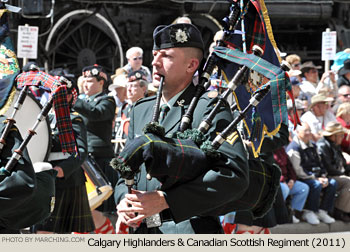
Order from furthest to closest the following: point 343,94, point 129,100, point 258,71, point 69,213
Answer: point 343,94 < point 129,100 < point 69,213 < point 258,71

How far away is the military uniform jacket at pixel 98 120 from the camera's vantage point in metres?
7.03

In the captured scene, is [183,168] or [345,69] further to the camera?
[345,69]

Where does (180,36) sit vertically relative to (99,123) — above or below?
above

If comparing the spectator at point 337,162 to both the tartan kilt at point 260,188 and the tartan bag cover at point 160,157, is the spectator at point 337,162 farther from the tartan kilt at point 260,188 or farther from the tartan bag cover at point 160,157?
the tartan bag cover at point 160,157

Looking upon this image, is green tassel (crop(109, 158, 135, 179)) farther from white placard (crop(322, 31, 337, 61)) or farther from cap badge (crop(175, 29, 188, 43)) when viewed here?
white placard (crop(322, 31, 337, 61))

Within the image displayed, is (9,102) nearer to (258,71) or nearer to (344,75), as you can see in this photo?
(258,71)

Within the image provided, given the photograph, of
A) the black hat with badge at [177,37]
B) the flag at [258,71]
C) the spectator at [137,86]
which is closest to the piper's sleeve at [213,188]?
the flag at [258,71]

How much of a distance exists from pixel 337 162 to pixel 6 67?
20.7 ft

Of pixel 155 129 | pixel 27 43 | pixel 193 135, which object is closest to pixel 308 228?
pixel 27 43

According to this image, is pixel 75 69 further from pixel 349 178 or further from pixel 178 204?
pixel 178 204

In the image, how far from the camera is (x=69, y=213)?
6328mm

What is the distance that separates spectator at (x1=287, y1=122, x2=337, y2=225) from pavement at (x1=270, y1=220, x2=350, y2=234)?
71mm

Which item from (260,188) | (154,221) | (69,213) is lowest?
(69,213)

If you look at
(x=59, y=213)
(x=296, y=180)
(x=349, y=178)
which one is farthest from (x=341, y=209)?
(x=59, y=213)
